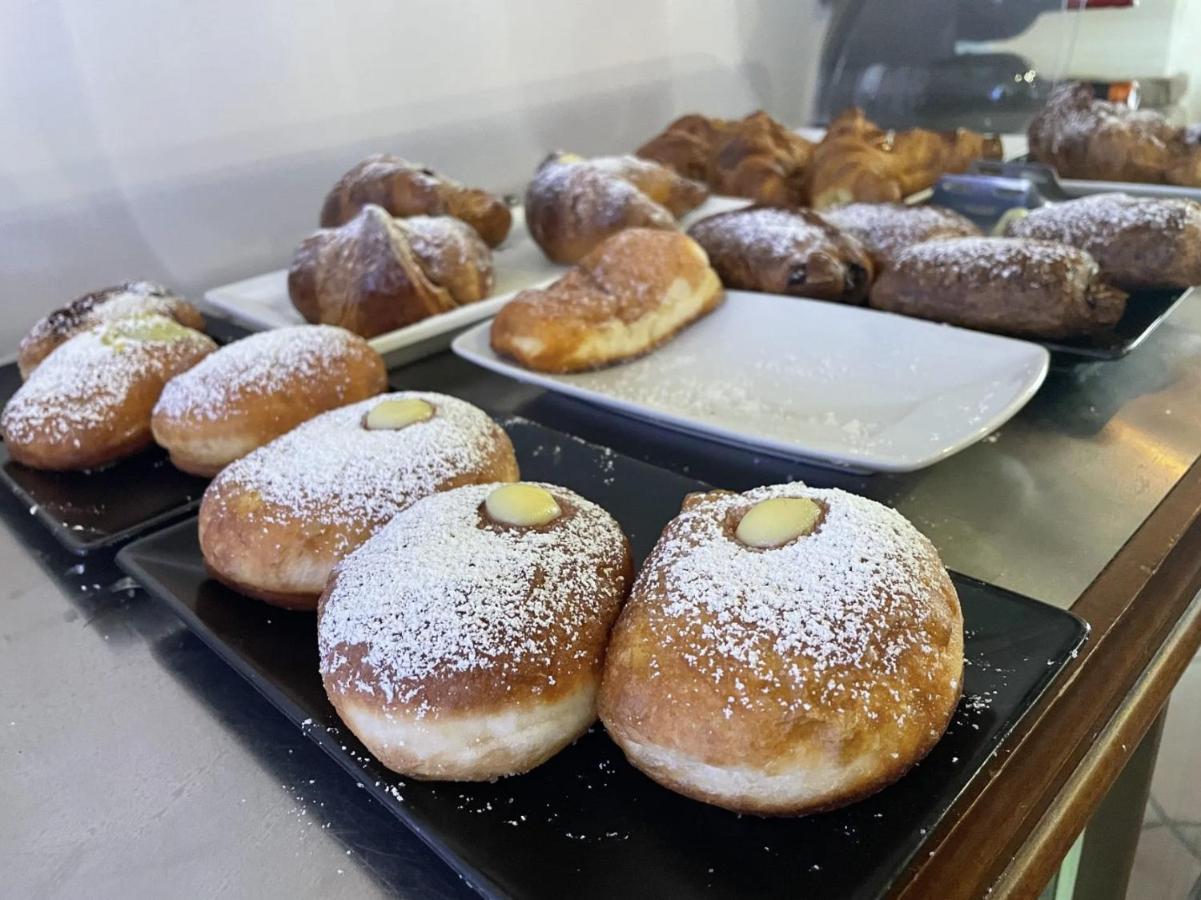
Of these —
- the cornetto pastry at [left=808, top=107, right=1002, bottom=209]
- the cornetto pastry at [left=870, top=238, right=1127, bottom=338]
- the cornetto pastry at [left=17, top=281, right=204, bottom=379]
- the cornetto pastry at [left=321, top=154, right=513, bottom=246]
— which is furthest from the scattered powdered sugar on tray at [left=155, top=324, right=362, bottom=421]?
the cornetto pastry at [left=808, top=107, right=1002, bottom=209]

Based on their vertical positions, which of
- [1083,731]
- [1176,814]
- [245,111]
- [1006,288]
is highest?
[245,111]

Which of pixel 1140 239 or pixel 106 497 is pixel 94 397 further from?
pixel 1140 239

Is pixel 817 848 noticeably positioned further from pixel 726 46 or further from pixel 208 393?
pixel 726 46

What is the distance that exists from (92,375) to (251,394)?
21cm

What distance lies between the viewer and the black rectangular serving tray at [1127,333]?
1067 millimetres

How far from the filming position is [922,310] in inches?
47.6

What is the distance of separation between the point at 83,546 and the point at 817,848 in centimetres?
70

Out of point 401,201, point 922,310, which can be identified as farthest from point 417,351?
point 922,310

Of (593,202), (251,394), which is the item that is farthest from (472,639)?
(593,202)

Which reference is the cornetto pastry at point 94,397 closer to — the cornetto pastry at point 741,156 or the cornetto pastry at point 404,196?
the cornetto pastry at point 404,196

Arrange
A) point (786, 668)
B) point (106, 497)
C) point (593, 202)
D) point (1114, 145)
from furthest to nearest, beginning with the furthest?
point (1114, 145) → point (593, 202) → point (106, 497) → point (786, 668)

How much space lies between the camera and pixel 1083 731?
63 cm

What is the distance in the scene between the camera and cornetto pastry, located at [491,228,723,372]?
118cm

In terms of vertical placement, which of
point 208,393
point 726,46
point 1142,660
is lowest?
point 1142,660
